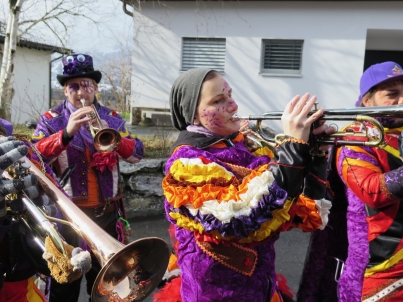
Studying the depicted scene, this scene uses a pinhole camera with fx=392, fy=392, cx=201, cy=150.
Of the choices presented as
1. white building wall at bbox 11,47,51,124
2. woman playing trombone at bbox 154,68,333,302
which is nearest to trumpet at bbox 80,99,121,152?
woman playing trombone at bbox 154,68,333,302

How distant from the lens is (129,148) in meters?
3.15

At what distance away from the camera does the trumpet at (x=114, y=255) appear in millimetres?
1423

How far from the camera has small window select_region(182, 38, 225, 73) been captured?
31.9 ft

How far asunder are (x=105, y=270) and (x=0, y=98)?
18.0 feet

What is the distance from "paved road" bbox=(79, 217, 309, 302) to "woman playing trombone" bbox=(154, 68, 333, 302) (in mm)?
2050

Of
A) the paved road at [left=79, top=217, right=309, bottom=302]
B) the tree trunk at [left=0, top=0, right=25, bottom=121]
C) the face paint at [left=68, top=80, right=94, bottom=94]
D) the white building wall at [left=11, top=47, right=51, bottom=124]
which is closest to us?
the face paint at [left=68, top=80, right=94, bottom=94]

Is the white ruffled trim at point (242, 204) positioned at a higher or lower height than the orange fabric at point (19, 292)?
higher

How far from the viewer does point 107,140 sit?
119 inches

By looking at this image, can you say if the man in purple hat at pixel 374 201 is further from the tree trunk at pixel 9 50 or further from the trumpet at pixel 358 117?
the tree trunk at pixel 9 50

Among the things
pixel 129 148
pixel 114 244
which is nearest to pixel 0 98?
pixel 129 148

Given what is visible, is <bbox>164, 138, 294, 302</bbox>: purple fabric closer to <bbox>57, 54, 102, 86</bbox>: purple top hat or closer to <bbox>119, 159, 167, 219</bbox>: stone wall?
<bbox>57, 54, 102, 86</bbox>: purple top hat

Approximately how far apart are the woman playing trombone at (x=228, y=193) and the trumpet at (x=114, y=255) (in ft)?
0.58

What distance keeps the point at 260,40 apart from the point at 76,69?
712cm

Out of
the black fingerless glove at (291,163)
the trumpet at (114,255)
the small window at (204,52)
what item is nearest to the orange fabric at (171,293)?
the trumpet at (114,255)
